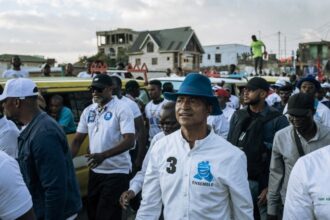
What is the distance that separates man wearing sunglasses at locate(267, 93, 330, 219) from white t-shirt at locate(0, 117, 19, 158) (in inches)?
87.7

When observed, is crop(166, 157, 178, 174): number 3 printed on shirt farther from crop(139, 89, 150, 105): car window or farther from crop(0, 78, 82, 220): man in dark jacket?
crop(139, 89, 150, 105): car window

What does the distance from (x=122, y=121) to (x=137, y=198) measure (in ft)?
3.13

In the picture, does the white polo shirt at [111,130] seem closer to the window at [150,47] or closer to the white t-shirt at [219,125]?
the white t-shirt at [219,125]

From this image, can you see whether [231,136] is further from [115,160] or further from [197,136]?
[197,136]

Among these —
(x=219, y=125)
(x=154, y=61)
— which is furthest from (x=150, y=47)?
(x=219, y=125)

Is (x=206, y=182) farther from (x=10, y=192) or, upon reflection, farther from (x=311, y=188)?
(x=10, y=192)

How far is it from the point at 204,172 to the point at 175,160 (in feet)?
0.69

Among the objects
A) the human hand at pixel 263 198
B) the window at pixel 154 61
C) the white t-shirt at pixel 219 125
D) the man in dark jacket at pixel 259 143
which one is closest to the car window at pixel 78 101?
the white t-shirt at pixel 219 125

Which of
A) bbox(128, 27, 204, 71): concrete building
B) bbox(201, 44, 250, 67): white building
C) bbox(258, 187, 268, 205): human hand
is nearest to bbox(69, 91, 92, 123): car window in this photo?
bbox(258, 187, 268, 205): human hand

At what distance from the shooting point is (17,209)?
2.28 m

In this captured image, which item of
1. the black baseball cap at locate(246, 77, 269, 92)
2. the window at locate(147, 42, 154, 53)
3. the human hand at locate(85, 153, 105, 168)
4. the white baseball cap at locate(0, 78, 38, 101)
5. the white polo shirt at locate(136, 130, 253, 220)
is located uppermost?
the window at locate(147, 42, 154, 53)

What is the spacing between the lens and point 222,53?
80.6m

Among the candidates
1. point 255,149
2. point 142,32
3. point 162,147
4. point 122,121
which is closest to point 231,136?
point 255,149

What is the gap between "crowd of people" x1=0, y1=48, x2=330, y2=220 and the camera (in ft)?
7.48
